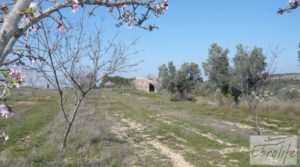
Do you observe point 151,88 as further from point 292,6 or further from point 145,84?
point 292,6

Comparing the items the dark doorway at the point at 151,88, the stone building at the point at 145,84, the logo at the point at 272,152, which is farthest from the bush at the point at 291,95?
the dark doorway at the point at 151,88

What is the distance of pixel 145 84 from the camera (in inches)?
3944

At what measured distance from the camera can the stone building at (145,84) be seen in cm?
9750

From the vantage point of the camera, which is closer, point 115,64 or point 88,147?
point 88,147

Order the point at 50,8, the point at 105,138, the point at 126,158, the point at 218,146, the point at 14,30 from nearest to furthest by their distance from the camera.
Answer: the point at 14,30, the point at 50,8, the point at 126,158, the point at 218,146, the point at 105,138

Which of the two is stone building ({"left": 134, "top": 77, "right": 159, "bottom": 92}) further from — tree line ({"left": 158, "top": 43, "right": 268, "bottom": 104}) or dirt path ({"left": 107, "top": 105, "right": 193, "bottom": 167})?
dirt path ({"left": 107, "top": 105, "right": 193, "bottom": 167})

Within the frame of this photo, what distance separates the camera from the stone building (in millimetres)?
97500

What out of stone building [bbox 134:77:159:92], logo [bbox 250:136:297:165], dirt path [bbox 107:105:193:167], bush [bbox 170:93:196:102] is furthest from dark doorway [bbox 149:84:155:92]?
logo [bbox 250:136:297:165]

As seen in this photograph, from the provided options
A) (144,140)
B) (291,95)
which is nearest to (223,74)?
(291,95)

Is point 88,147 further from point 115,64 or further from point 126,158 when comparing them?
point 115,64

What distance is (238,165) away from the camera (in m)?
10.8

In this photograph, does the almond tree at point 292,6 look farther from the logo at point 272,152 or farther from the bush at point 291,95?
the bush at point 291,95

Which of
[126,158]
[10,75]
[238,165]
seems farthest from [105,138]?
[10,75]

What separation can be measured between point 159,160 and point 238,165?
2135mm
